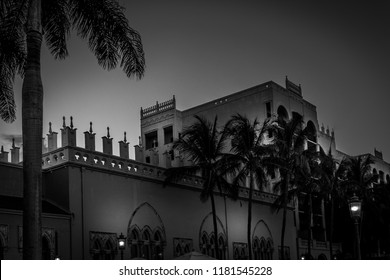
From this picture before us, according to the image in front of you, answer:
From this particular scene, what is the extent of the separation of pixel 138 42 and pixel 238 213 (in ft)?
71.7

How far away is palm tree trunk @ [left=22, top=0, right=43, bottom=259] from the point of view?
1147 cm

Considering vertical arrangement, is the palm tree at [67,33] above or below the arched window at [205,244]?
above

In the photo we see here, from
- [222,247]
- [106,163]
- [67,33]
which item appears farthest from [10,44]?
[222,247]

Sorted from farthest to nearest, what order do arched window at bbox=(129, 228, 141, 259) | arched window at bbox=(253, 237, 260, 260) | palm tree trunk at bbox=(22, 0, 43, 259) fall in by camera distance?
1. arched window at bbox=(253, 237, 260, 260)
2. arched window at bbox=(129, 228, 141, 259)
3. palm tree trunk at bbox=(22, 0, 43, 259)

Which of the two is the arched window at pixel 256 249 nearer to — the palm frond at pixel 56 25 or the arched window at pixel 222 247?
the arched window at pixel 222 247

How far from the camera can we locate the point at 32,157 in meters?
11.8

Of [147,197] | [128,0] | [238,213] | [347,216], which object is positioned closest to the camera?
[128,0]

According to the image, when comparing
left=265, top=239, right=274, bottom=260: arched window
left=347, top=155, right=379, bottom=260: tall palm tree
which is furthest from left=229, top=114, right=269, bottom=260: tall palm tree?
left=347, top=155, right=379, bottom=260: tall palm tree

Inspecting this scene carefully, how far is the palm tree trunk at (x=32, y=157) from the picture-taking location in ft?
37.6

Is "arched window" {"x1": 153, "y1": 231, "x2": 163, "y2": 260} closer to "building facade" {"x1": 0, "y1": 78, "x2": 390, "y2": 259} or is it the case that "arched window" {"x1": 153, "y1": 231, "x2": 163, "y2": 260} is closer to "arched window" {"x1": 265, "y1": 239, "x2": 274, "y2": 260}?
"building facade" {"x1": 0, "y1": 78, "x2": 390, "y2": 259}

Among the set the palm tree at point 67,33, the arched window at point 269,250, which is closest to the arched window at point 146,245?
the arched window at point 269,250
